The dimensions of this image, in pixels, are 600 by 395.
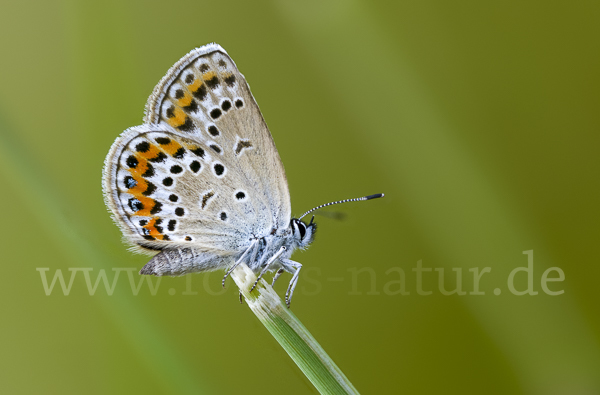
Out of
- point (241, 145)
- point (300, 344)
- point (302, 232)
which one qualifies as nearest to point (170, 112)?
point (241, 145)

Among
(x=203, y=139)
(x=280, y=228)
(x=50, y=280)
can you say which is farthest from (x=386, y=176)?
(x=50, y=280)

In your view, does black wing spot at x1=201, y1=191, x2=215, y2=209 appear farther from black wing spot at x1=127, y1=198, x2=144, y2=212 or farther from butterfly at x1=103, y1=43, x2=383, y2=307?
black wing spot at x1=127, y1=198, x2=144, y2=212

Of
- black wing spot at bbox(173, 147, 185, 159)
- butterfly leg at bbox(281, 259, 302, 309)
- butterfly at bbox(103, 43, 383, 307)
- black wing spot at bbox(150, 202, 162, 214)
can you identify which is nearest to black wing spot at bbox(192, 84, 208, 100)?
butterfly at bbox(103, 43, 383, 307)

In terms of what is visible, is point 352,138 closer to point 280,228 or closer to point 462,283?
point 280,228

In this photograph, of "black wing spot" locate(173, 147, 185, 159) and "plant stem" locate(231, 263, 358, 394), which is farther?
"black wing spot" locate(173, 147, 185, 159)

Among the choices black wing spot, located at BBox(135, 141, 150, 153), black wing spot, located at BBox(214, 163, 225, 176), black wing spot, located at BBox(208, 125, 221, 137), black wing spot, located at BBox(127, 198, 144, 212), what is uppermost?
black wing spot, located at BBox(135, 141, 150, 153)

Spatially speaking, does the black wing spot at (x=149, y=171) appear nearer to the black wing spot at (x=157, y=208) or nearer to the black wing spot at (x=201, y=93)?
the black wing spot at (x=157, y=208)
